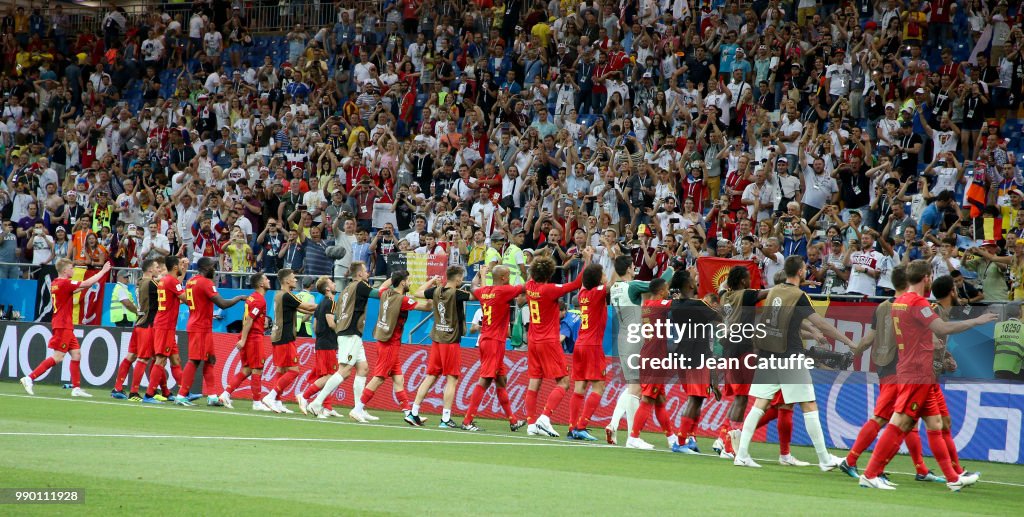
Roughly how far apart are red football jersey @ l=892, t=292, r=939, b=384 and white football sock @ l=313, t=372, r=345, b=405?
860 centimetres

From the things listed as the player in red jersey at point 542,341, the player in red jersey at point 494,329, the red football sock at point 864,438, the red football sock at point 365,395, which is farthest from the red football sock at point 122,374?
the red football sock at point 864,438

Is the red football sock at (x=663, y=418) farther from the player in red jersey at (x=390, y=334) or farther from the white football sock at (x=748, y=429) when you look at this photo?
the player in red jersey at (x=390, y=334)

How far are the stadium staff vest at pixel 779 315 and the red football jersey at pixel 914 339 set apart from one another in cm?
148

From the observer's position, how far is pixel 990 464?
1505 centimetres

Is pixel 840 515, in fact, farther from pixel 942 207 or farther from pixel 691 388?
pixel 942 207

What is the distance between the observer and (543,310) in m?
16.5

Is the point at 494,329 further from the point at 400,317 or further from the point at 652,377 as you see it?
the point at 652,377

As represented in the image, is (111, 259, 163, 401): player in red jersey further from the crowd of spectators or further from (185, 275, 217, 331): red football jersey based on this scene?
the crowd of spectators

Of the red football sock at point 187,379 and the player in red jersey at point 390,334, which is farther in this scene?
the red football sock at point 187,379

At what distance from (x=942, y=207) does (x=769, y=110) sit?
527 centimetres

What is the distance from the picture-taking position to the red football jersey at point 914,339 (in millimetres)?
11594

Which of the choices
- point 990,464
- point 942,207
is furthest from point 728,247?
point 990,464

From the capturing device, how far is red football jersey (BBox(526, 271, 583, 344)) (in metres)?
16.3

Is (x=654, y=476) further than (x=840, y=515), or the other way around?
(x=654, y=476)
